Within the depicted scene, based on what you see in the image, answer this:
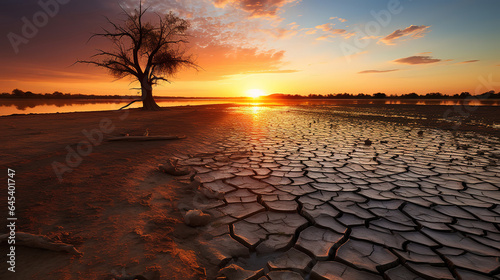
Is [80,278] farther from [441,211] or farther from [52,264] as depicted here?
[441,211]

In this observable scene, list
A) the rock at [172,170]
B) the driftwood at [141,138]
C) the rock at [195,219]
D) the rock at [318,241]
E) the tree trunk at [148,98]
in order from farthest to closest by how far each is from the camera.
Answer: the tree trunk at [148,98] → the driftwood at [141,138] → the rock at [172,170] → the rock at [195,219] → the rock at [318,241]

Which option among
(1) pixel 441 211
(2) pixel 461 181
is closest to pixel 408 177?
(2) pixel 461 181

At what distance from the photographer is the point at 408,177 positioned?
3.02 m

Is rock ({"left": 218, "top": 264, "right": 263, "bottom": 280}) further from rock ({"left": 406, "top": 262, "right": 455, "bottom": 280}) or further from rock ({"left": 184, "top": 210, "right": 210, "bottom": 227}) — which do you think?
rock ({"left": 406, "top": 262, "right": 455, "bottom": 280})

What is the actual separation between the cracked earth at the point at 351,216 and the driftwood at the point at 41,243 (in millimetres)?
853

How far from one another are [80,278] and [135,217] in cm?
69

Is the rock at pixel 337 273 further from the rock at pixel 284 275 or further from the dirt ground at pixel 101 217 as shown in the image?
the dirt ground at pixel 101 217

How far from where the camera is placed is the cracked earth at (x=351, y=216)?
1424mm

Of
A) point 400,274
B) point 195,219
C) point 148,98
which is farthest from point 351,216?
point 148,98

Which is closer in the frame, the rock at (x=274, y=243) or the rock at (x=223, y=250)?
the rock at (x=223, y=250)

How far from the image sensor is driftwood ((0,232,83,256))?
1341mm

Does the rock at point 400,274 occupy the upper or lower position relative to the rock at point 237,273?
lower

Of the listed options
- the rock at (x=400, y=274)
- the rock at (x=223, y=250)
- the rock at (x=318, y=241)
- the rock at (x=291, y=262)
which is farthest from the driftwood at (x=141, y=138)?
the rock at (x=400, y=274)

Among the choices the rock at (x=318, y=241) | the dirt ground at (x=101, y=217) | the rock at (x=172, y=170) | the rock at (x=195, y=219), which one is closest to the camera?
the dirt ground at (x=101, y=217)
